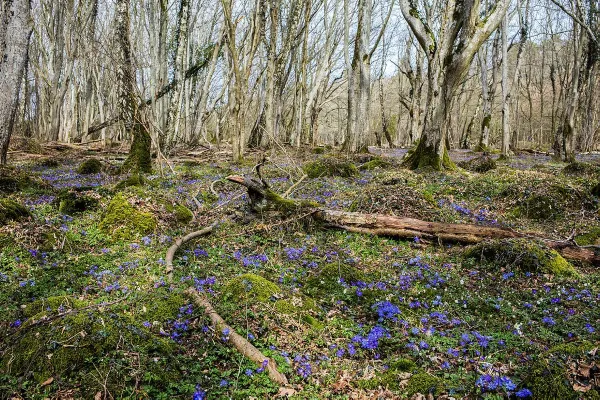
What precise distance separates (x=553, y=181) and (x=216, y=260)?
26.9 feet

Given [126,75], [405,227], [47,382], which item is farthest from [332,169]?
[47,382]

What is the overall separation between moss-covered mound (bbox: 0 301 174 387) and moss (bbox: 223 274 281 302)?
1.00 metres

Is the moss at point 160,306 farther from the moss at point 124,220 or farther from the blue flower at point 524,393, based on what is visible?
the blue flower at point 524,393

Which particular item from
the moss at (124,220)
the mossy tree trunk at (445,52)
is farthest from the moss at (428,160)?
the moss at (124,220)

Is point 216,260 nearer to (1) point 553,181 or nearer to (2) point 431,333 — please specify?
(2) point 431,333

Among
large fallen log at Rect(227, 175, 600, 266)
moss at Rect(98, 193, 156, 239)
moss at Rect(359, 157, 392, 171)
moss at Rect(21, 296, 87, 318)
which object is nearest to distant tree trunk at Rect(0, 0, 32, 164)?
moss at Rect(98, 193, 156, 239)

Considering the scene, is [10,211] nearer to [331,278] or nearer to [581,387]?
[331,278]

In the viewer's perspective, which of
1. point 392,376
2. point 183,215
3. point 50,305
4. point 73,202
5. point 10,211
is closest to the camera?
point 392,376

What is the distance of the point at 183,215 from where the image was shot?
7.36 m

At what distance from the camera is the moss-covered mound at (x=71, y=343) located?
2893 millimetres

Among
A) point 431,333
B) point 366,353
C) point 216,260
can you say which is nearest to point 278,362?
point 366,353

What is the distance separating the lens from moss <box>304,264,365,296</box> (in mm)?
4938

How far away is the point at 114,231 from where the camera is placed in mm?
6164

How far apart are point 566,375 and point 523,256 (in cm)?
308
